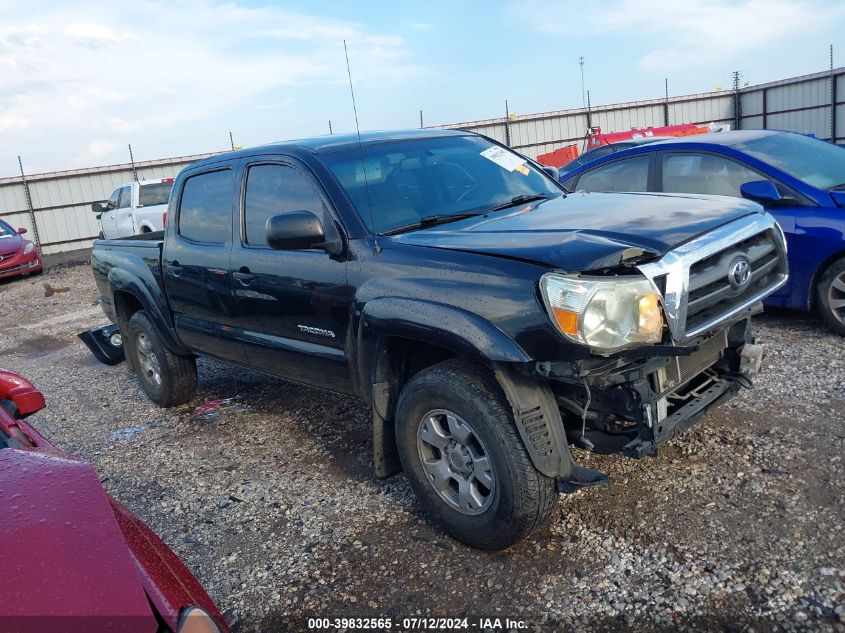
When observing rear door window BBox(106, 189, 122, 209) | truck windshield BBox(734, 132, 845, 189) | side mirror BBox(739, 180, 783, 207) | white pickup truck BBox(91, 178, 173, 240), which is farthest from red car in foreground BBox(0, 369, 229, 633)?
rear door window BBox(106, 189, 122, 209)

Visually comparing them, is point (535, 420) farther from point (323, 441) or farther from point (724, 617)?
point (323, 441)

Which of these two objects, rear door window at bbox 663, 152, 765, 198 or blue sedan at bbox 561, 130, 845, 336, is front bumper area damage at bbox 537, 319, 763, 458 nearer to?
blue sedan at bbox 561, 130, 845, 336

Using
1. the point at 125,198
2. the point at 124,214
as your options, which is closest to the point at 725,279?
the point at 124,214

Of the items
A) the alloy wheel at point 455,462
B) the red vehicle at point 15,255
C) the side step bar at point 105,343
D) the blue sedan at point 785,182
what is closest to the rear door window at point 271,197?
the alloy wheel at point 455,462

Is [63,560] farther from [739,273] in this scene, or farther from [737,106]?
[737,106]

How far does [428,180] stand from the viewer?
3910mm

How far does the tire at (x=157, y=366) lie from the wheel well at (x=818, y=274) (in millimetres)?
4825

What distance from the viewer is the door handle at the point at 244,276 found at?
13.6 ft

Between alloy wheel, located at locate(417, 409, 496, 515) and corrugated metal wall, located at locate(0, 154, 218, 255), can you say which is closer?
alloy wheel, located at locate(417, 409, 496, 515)

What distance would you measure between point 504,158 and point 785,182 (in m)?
2.58

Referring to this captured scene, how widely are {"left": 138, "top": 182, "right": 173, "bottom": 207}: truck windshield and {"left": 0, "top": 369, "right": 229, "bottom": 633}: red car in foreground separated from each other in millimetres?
15858

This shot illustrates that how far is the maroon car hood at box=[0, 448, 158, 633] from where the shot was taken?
54.7 inches

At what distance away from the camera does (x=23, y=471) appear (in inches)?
70.2

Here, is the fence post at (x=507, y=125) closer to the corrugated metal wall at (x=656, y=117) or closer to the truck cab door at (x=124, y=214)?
the corrugated metal wall at (x=656, y=117)
